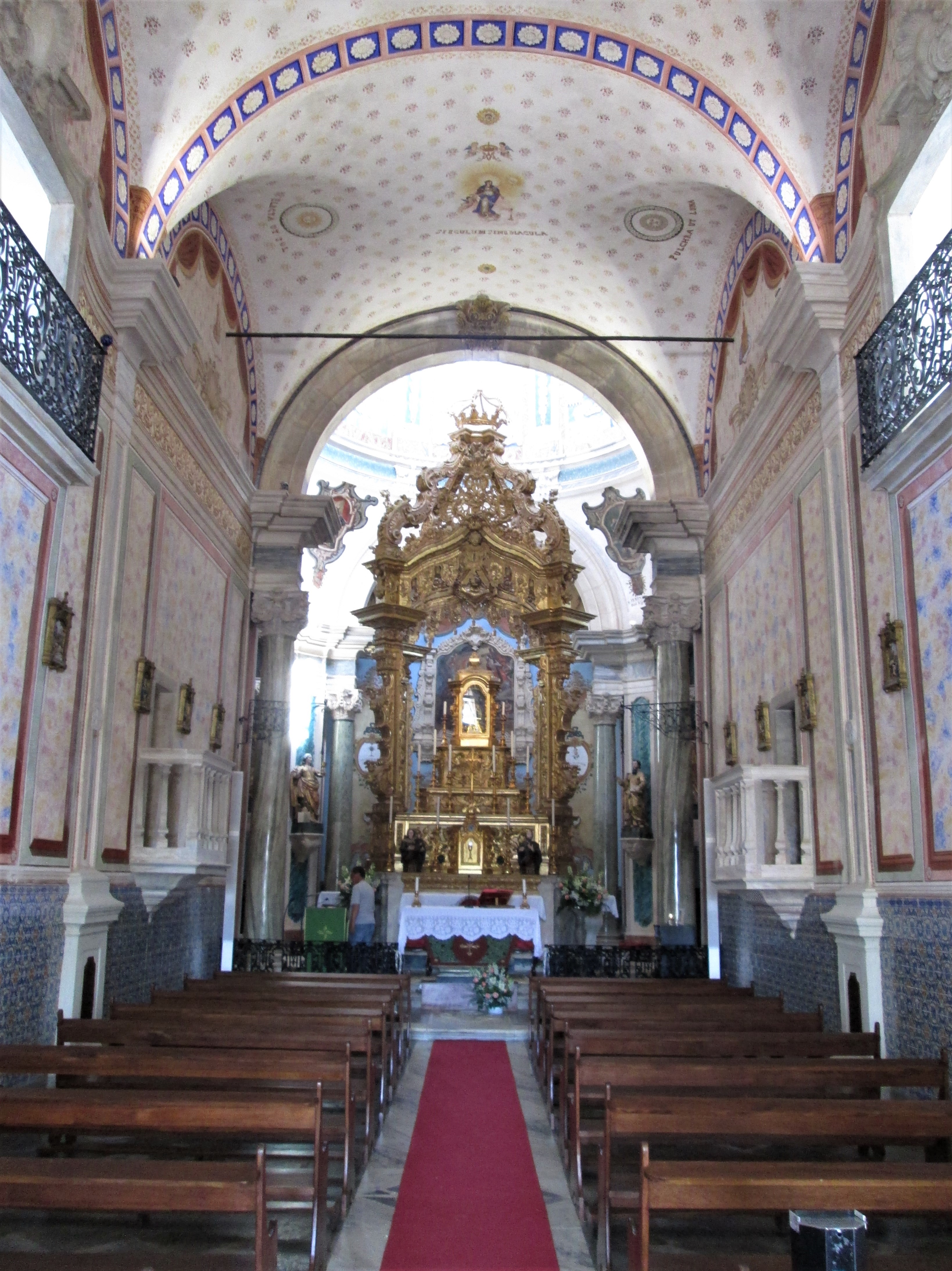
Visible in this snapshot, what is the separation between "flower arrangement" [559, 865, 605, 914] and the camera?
1365 cm

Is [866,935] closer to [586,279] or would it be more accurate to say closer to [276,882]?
[276,882]

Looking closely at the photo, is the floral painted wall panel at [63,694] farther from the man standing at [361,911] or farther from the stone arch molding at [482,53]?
the man standing at [361,911]

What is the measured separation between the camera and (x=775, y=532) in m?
9.68

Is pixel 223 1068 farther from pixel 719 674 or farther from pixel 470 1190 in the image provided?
pixel 719 674

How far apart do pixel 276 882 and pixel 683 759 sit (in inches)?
183

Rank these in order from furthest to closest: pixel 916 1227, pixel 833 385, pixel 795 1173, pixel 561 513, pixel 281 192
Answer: pixel 561 513 → pixel 281 192 → pixel 833 385 → pixel 916 1227 → pixel 795 1173

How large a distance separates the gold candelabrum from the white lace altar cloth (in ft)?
8.36

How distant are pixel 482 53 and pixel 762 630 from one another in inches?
214

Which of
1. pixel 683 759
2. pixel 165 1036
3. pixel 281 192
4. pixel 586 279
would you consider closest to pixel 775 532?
pixel 683 759

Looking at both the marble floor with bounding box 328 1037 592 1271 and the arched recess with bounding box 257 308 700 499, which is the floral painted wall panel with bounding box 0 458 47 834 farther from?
the arched recess with bounding box 257 308 700 499

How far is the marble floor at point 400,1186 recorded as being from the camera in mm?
4355

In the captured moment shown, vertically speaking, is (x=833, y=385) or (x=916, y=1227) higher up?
(x=833, y=385)

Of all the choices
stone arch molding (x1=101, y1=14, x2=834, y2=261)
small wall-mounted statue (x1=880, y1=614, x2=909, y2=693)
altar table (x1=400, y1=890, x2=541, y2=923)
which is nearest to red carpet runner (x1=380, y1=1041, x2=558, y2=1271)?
small wall-mounted statue (x1=880, y1=614, x2=909, y2=693)

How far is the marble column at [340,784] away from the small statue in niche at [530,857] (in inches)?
242
